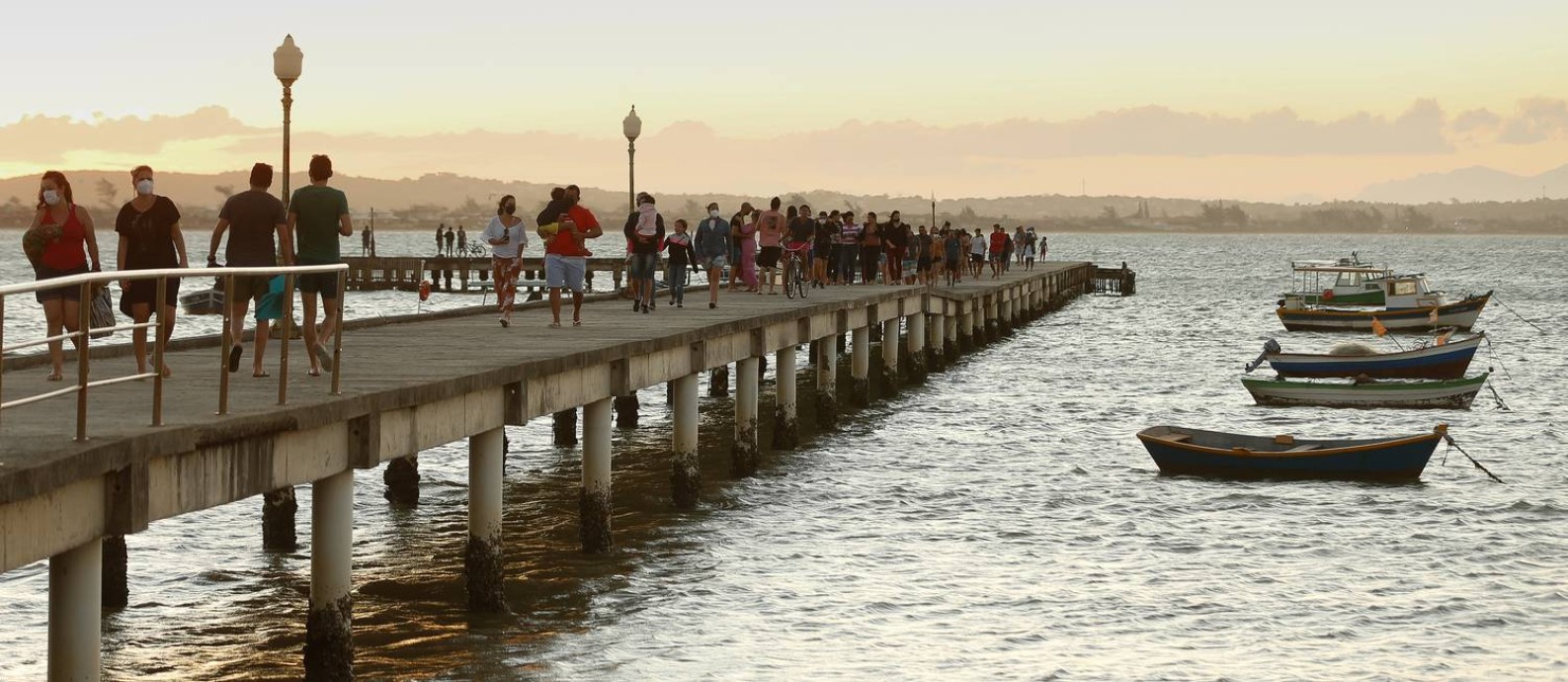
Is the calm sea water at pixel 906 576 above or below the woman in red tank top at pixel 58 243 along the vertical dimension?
below

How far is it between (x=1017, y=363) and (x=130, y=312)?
36.8 metres

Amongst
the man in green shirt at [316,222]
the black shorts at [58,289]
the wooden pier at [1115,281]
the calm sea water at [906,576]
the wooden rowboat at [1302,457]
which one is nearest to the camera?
A: the black shorts at [58,289]

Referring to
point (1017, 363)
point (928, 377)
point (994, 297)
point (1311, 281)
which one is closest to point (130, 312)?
point (928, 377)

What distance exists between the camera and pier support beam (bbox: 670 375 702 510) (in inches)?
824

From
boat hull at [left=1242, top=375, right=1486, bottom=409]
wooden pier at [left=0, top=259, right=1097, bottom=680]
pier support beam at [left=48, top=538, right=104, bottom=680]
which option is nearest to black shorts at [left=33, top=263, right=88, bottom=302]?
wooden pier at [left=0, top=259, right=1097, bottom=680]

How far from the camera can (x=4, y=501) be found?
8320mm

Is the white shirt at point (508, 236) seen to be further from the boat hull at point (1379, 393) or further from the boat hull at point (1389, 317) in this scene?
the boat hull at point (1389, 317)

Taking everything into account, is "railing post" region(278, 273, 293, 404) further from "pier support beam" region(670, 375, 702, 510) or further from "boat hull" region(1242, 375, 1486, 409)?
"boat hull" region(1242, 375, 1486, 409)

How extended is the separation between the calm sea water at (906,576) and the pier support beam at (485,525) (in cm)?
44

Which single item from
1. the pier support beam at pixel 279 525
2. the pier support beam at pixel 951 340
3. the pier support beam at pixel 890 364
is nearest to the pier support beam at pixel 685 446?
the pier support beam at pixel 279 525

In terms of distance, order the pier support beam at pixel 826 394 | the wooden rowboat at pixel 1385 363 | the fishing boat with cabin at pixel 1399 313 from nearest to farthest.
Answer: the pier support beam at pixel 826 394
the wooden rowboat at pixel 1385 363
the fishing boat with cabin at pixel 1399 313

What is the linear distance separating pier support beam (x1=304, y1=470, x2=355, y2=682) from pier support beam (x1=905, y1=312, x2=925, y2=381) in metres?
27.4

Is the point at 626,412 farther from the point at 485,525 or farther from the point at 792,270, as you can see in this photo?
the point at 485,525

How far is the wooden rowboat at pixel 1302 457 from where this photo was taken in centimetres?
2492
